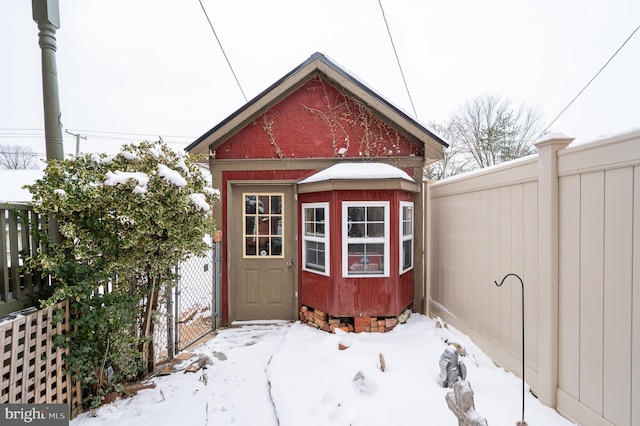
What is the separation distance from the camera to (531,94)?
17500 millimetres

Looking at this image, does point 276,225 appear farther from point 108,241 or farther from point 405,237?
point 108,241

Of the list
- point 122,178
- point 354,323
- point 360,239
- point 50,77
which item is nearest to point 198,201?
point 122,178

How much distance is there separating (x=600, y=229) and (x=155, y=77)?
2512 cm

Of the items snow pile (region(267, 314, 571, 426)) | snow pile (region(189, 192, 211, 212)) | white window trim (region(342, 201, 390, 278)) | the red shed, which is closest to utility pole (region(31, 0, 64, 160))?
snow pile (region(189, 192, 211, 212))

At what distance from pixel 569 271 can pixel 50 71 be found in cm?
506

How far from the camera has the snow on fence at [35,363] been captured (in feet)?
7.38

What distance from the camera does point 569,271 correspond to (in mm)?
2361

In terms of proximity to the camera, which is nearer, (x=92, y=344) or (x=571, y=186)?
(x=571, y=186)

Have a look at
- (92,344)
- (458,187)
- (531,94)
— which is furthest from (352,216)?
(531,94)

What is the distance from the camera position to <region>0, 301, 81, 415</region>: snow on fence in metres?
2.25

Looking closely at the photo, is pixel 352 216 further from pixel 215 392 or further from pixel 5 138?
pixel 5 138

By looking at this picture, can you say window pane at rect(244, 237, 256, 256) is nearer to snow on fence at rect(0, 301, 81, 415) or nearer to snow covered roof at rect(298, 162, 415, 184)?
snow covered roof at rect(298, 162, 415, 184)

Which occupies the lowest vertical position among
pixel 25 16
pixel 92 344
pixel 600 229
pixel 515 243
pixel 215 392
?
pixel 215 392

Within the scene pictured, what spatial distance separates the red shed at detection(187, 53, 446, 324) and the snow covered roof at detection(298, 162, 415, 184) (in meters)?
0.04
